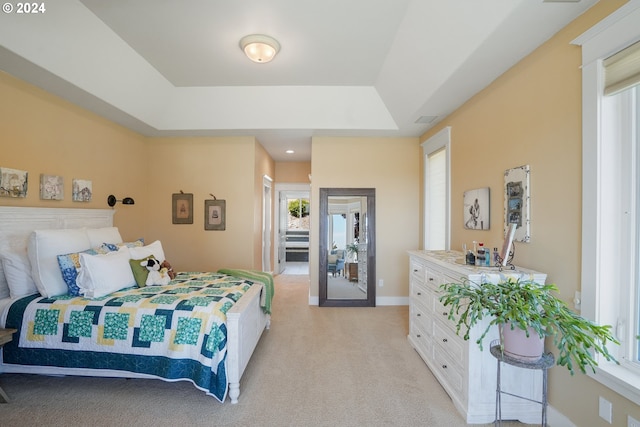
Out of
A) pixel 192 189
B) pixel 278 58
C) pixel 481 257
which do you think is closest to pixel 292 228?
pixel 192 189

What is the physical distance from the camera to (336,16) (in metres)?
2.58

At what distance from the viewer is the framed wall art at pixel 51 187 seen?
2906 millimetres

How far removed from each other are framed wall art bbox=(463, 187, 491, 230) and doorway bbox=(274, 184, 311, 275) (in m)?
4.10

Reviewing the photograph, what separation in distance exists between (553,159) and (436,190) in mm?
2098

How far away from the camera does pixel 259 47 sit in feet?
9.39

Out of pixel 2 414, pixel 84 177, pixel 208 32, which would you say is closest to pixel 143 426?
pixel 2 414

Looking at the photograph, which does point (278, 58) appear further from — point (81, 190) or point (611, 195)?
point (611, 195)

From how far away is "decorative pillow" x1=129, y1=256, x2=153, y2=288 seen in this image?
2756 millimetres

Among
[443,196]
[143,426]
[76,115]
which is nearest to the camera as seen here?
[143,426]

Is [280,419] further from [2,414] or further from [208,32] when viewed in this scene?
[208,32]

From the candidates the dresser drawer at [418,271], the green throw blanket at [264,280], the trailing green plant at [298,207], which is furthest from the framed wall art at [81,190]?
the trailing green plant at [298,207]

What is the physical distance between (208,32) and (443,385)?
384 cm

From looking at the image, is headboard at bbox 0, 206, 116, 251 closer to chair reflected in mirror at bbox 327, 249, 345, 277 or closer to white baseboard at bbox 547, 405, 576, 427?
chair reflected in mirror at bbox 327, 249, 345, 277

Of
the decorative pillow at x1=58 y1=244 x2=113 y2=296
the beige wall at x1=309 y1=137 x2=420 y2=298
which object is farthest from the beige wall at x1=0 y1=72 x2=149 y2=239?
the beige wall at x1=309 y1=137 x2=420 y2=298
